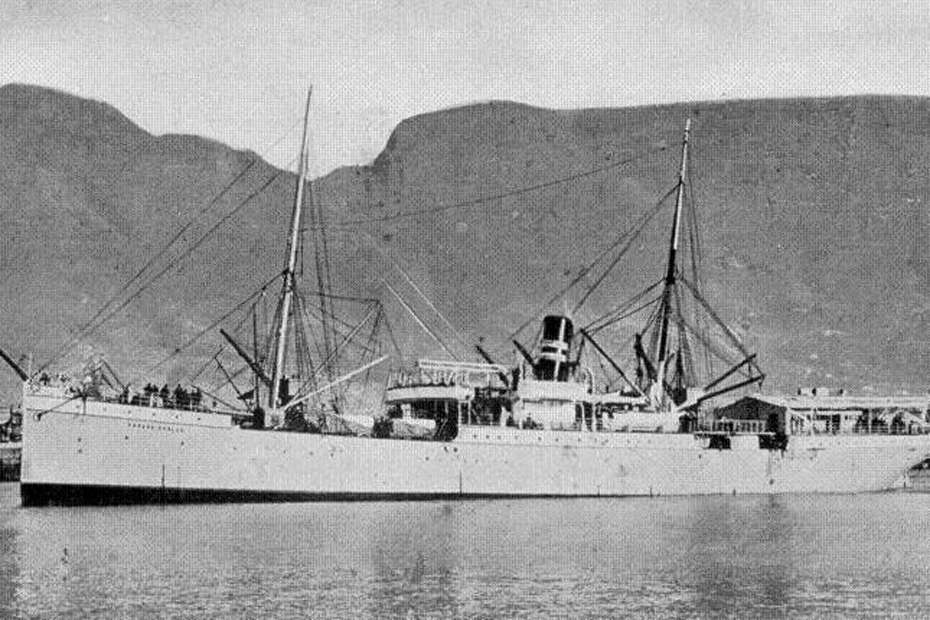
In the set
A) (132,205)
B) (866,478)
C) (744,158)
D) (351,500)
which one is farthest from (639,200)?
(351,500)

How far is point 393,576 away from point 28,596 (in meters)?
7.01

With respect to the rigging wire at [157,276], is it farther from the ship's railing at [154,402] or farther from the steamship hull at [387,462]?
the steamship hull at [387,462]

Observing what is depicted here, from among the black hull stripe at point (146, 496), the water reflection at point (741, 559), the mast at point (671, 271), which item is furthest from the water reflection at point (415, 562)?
the mast at point (671, 271)

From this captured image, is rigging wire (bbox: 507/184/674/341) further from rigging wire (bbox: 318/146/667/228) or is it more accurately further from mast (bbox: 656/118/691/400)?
rigging wire (bbox: 318/146/667/228)

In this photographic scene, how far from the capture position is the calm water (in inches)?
998

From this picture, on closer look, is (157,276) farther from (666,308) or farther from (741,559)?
(741,559)

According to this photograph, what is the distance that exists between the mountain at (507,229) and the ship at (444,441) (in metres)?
62.6

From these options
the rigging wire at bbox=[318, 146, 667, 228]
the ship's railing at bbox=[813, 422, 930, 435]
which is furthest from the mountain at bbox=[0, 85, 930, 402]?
the ship's railing at bbox=[813, 422, 930, 435]

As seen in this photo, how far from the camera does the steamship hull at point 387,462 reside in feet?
148

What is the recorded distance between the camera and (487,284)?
143000mm

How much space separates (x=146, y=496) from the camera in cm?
4606

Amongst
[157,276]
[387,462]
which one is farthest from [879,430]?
[157,276]

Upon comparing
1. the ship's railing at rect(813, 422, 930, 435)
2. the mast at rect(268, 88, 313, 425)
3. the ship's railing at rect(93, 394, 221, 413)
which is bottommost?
the ship's railing at rect(813, 422, 930, 435)

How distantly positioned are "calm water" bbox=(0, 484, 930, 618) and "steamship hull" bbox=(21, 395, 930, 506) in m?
1.63
